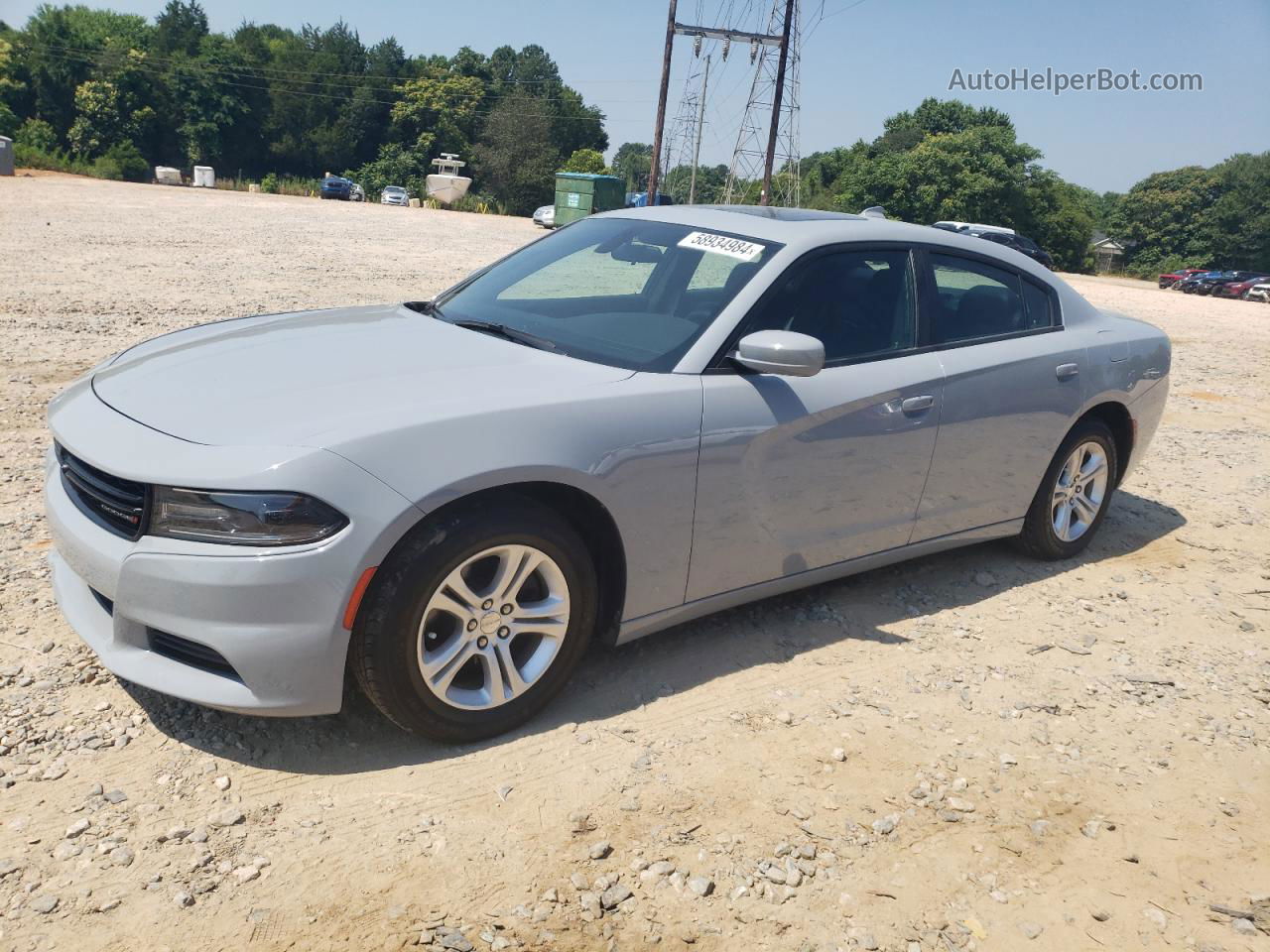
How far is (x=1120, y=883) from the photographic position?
281 centimetres

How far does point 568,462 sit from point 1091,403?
10.2ft

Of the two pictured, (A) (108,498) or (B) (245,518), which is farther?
(A) (108,498)

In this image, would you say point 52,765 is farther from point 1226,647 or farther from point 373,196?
point 373,196

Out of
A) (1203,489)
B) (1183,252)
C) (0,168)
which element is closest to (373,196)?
(0,168)

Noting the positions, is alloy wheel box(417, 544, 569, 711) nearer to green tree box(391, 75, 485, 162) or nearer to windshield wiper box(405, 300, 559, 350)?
windshield wiper box(405, 300, 559, 350)

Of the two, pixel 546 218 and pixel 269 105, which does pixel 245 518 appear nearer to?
pixel 546 218

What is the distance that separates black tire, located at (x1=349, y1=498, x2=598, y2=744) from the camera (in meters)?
2.79

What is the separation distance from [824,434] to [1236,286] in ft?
166

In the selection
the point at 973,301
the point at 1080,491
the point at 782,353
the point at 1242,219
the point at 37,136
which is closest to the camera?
the point at 782,353

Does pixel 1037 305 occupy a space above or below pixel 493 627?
above

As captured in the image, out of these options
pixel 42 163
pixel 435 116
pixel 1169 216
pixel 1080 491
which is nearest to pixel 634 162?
pixel 435 116

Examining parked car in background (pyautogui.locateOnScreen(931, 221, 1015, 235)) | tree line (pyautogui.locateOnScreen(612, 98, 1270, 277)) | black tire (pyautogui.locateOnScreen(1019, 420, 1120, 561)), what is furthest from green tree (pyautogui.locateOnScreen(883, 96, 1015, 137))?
black tire (pyautogui.locateOnScreen(1019, 420, 1120, 561))

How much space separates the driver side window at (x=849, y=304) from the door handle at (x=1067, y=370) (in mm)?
961

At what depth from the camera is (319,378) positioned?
3125mm
